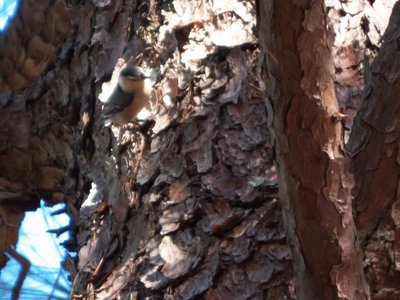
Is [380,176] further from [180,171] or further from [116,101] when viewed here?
[116,101]

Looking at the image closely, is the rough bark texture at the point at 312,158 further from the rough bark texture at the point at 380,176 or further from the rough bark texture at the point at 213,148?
Answer: the rough bark texture at the point at 380,176

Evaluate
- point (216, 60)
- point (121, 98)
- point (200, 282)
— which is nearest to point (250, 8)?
point (216, 60)

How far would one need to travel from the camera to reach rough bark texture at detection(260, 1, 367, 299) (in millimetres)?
983

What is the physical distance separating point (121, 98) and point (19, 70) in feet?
2.97

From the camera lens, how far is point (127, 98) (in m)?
1.67

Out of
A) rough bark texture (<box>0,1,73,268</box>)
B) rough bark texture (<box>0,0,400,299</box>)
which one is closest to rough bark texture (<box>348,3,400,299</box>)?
rough bark texture (<box>0,0,400,299</box>)

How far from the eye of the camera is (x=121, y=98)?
5.61ft

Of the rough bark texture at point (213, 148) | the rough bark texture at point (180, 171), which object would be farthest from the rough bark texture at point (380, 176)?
the rough bark texture at point (180, 171)

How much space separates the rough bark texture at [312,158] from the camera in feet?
3.22

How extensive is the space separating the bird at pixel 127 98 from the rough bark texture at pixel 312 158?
1.86ft

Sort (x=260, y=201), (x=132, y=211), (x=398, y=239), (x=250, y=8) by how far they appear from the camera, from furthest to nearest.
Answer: (x=250, y=8) < (x=132, y=211) < (x=260, y=201) < (x=398, y=239)

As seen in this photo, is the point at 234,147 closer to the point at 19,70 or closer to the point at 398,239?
the point at 398,239

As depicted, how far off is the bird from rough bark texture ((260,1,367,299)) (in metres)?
0.57

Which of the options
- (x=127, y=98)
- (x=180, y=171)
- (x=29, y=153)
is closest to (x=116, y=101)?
(x=127, y=98)
